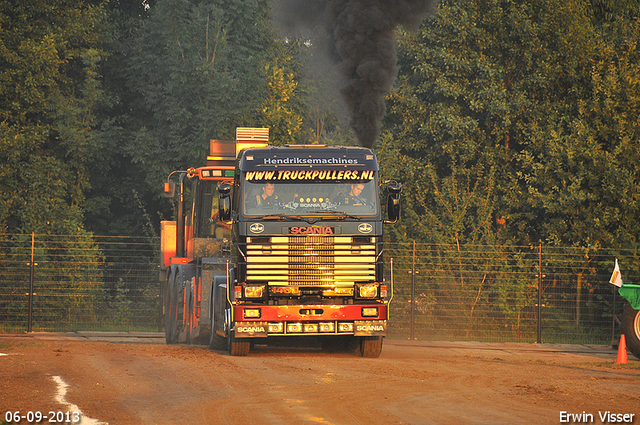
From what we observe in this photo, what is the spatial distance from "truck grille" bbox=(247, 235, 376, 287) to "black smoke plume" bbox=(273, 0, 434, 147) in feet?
30.1

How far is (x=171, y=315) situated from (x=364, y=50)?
843cm

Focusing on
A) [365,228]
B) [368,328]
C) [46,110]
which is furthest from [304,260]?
[46,110]

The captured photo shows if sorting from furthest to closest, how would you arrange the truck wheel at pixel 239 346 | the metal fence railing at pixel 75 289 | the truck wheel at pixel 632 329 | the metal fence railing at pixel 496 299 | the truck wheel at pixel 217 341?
the metal fence railing at pixel 75 289
the metal fence railing at pixel 496 299
the truck wheel at pixel 217 341
the truck wheel at pixel 632 329
the truck wheel at pixel 239 346

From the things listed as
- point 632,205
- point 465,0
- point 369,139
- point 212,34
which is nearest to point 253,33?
point 212,34

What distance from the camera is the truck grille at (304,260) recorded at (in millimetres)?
15477

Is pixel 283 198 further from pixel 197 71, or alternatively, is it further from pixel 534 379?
pixel 197 71

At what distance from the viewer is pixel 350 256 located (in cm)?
1558

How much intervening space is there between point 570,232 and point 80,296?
13998mm

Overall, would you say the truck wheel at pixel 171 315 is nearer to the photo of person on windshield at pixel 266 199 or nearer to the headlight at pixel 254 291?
the headlight at pixel 254 291

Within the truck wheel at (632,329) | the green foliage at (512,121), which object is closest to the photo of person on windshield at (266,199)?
the truck wheel at (632,329)

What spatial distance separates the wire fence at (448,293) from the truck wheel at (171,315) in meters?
2.39

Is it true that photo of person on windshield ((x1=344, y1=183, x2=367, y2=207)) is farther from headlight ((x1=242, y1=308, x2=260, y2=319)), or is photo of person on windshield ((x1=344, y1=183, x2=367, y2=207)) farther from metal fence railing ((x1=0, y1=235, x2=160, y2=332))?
metal fence railing ((x1=0, y1=235, x2=160, y2=332))

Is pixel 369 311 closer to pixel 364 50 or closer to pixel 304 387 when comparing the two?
pixel 304 387

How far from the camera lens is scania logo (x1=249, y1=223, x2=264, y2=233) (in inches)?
608
